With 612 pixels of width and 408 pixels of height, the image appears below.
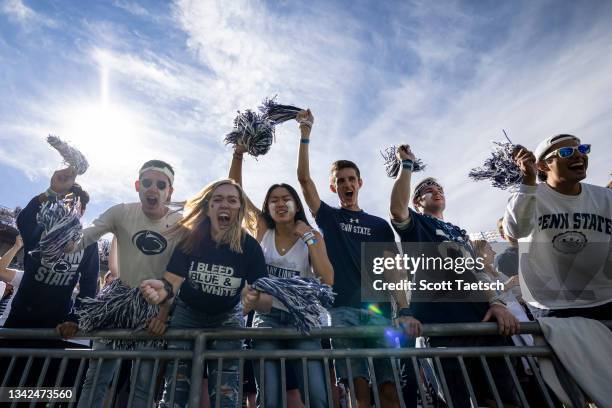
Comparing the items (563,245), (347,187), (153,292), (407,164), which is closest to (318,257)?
(347,187)

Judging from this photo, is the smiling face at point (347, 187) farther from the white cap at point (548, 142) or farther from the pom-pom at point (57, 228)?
the pom-pom at point (57, 228)

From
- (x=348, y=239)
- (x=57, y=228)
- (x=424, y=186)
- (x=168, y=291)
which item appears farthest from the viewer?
(x=424, y=186)

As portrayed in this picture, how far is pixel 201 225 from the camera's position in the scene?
3129mm

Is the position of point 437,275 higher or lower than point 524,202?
lower

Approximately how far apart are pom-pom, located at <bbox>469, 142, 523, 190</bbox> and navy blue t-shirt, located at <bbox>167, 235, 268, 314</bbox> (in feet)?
7.86

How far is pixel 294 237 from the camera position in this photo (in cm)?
357

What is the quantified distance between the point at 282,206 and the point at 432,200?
66.6 inches

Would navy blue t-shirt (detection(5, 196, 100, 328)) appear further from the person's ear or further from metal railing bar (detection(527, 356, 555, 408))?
the person's ear

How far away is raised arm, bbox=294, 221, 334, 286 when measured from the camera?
3055 mm

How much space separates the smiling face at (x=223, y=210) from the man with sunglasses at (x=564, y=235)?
2398 mm

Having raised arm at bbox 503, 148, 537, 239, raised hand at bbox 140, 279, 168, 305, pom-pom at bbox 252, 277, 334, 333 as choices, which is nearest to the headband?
raised arm at bbox 503, 148, 537, 239

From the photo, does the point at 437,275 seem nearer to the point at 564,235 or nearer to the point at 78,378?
the point at 564,235

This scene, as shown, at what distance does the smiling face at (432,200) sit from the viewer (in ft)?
13.0

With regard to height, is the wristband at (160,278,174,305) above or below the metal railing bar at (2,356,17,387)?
above
